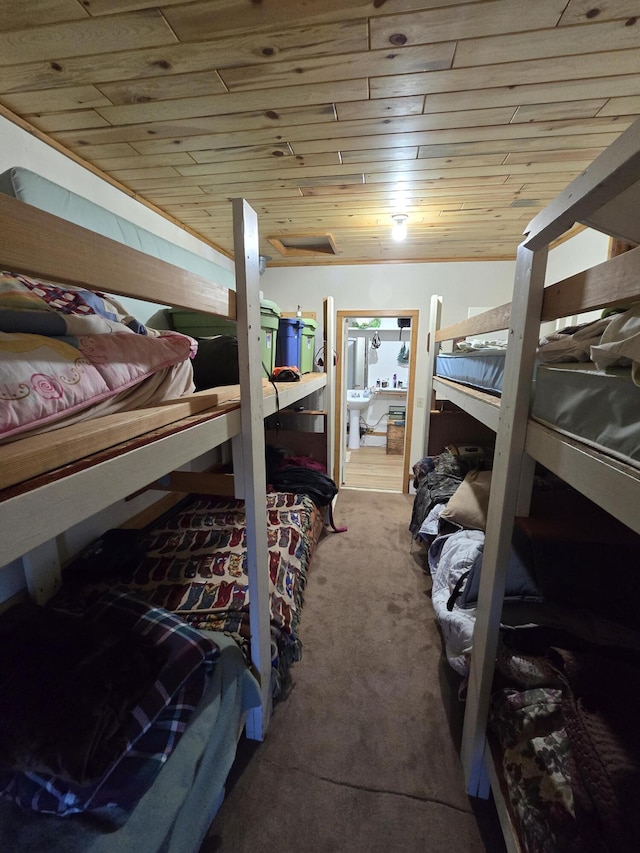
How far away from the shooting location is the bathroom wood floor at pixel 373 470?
3.74m

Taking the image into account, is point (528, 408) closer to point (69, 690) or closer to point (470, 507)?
point (470, 507)

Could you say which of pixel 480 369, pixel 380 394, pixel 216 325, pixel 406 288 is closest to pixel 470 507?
pixel 480 369

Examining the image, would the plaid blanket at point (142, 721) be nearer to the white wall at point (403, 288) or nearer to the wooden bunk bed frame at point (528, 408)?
the wooden bunk bed frame at point (528, 408)

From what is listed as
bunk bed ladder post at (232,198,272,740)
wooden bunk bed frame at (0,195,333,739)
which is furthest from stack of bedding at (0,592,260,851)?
wooden bunk bed frame at (0,195,333,739)

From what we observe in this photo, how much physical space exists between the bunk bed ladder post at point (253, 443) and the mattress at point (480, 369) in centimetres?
86

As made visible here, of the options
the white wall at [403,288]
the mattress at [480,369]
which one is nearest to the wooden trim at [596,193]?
the mattress at [480,369]

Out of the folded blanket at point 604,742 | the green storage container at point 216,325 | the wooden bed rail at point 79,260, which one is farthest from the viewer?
the green storage container at point 216,325

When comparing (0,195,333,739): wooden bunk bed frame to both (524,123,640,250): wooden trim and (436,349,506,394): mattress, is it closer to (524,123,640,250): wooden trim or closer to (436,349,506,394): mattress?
(524,123,640,250): wooden trim

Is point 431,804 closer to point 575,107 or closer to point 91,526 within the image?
point 91,526

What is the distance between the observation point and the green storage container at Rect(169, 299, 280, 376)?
5.86ft

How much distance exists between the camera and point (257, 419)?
990mm

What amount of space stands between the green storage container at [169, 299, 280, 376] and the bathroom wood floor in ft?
7.19

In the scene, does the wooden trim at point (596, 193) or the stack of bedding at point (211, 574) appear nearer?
the wooden trim at point (596, 193)

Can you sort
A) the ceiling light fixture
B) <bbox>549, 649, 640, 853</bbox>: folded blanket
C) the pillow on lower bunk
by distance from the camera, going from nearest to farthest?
<bbox>549, 649, 640, 853</bbox>: folded blanket < the pillow on lower bunk < the ceiling light fixture
